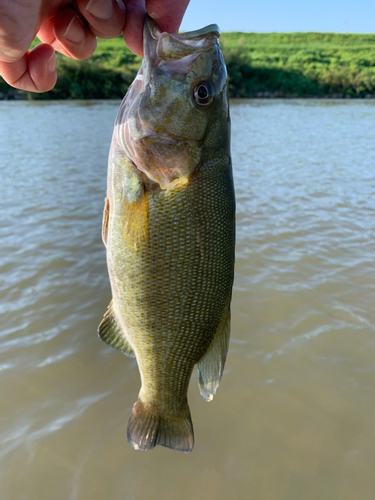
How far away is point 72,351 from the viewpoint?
13.1 ft

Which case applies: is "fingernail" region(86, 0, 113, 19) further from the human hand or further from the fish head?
the fish head

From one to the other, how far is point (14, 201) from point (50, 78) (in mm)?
6441

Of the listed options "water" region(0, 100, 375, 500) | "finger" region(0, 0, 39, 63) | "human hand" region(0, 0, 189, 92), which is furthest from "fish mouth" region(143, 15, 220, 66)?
"water" region(0, 100, 375, 500)

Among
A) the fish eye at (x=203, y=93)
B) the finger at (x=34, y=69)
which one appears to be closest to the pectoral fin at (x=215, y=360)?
the fish eye at (x=203, y=93)

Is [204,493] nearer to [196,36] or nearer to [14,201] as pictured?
[196,36]

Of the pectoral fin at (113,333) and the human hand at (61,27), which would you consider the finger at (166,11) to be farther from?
the pectoral fin at (113,333)

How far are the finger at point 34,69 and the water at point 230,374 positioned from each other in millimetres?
2652

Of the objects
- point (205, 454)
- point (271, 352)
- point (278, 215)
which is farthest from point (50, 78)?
point (278, 215)

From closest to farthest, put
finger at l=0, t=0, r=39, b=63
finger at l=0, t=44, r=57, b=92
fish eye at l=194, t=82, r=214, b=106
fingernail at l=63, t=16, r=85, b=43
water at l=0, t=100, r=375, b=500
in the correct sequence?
finger at l=0, t=0, r=39, b=63 → fish eye at l=194, t=82, r=214, b=106 → fingernail at l=63, t=16, r=85, b=43 → finger at l=0, t=44, r=57, b=92 → water at l=0, t=100, r=375, b=500

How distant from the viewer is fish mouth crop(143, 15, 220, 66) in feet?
5.60

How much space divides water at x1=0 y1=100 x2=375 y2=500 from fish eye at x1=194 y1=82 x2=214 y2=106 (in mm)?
2611

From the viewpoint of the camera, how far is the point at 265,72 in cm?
6388

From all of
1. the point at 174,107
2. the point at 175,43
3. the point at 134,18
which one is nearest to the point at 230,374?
the point at 174,107

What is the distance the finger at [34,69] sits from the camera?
7.63ft
